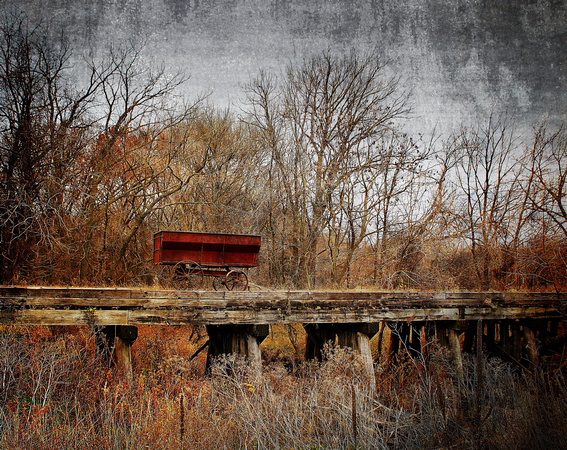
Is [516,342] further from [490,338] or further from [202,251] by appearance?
[202,251]

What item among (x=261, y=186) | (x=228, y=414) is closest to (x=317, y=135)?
(x=261, y=186)

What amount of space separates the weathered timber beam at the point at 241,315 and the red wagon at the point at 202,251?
2909 millimetres

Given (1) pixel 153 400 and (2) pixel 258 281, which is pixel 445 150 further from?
(1) pixel 153 400

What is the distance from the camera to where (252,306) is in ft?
25.5

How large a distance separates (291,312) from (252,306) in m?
0.79

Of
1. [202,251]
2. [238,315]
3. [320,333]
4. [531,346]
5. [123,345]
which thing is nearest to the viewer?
[123,345]

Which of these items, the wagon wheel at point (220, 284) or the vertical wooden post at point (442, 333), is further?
the wagon wheel at point (220, 284)

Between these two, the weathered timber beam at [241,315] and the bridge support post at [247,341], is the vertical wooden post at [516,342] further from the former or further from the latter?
the bridge support post at [247,341]

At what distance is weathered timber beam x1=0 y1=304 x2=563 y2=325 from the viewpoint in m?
6.50

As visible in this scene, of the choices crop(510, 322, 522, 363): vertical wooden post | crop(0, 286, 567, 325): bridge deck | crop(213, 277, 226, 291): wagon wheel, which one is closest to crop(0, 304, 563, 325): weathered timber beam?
crop(0, 286, 567, 325): bridge deck

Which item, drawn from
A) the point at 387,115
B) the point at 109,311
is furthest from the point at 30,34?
the point at 387,115

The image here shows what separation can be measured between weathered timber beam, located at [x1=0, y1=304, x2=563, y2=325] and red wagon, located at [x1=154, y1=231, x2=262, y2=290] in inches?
115

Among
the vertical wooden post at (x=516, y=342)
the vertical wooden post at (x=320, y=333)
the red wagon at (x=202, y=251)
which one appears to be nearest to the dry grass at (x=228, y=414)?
the vertical wooden post at (x=320, y=333)

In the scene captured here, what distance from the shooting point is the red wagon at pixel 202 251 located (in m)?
10.0
